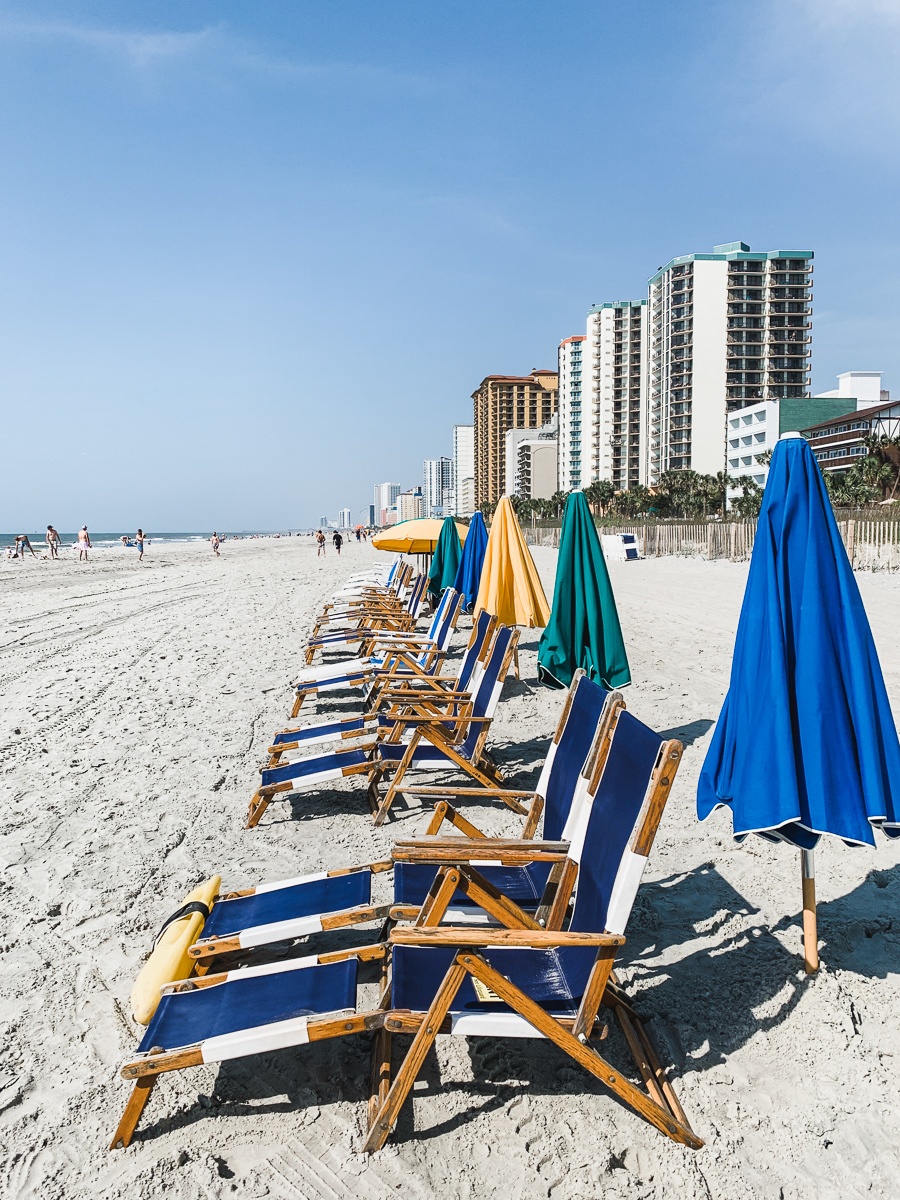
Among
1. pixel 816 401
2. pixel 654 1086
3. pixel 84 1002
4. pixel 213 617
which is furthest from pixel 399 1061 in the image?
pixel 816 401

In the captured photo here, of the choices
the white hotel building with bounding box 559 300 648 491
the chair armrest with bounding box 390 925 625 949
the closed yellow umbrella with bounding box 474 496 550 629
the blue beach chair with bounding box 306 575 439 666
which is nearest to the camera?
the chair armrest with bounding box 390 925 625 949

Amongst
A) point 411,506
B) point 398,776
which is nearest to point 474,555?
point 398,776

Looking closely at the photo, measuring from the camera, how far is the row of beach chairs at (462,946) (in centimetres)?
200

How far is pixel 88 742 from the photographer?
600cm

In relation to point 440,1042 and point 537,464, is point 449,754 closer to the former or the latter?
point 440,1042

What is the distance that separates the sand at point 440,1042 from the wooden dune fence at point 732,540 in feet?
47.0

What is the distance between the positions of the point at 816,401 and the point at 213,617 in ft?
267

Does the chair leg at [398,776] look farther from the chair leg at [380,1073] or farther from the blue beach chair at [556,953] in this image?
the chair leg at [380,1073]

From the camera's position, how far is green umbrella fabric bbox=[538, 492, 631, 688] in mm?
5340

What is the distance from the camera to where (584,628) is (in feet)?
17.8

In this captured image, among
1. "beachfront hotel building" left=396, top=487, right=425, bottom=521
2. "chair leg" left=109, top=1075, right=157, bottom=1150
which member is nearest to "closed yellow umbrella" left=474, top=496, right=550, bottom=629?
"chair leg" left=109, top=1075, right=157, bottom=1150

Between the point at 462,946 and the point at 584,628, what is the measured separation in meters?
3.67

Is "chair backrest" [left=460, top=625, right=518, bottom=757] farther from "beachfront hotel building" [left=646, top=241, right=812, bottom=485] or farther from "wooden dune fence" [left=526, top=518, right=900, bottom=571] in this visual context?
"beachfront hotel building" [left=646, top=241, right=812, bottom=485]

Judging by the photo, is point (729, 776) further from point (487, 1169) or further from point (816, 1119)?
point (487, 1169)
